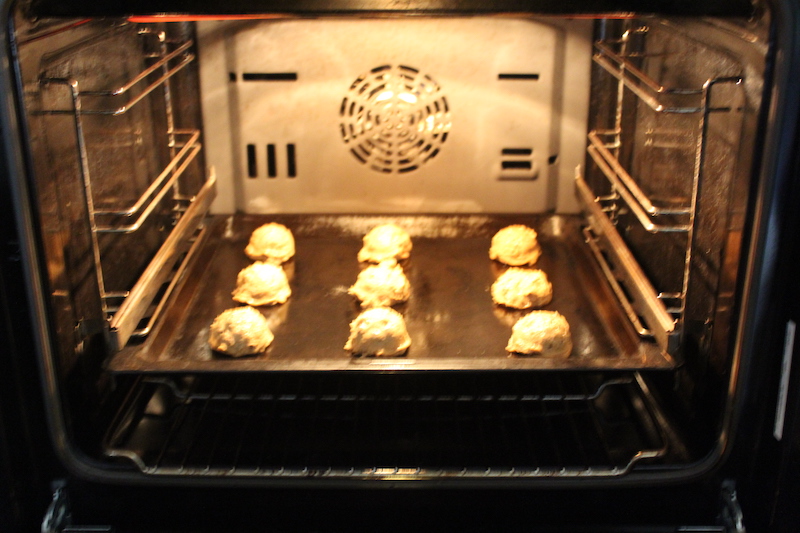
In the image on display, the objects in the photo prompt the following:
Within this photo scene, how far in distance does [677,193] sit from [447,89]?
Answer: 0.61 m

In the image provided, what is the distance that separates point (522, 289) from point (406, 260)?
32 cm

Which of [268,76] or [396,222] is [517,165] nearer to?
[396,222]

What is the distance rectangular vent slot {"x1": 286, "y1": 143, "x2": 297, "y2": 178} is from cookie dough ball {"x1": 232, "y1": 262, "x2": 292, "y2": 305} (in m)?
0.31

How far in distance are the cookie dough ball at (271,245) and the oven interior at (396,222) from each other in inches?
1.5

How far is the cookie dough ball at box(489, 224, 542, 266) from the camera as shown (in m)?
1.83

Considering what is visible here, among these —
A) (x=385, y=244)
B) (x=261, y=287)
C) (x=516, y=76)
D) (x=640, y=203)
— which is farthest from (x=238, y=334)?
(x=516, y=76)

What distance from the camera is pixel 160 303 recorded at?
158 centimetres

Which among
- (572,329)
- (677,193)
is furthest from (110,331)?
(677,193)

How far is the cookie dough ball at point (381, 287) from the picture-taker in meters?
1.69

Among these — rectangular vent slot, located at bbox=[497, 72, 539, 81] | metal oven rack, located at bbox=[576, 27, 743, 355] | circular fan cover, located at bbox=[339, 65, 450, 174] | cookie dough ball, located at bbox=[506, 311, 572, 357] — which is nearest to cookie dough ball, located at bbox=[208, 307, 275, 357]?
cookie dough ball, located at bbox=[506, 311, 572, 357]

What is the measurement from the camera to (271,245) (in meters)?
1.85

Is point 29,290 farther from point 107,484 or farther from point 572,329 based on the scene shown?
point 572,329

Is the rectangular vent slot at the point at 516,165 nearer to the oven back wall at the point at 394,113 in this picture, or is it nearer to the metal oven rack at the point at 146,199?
the oven back wall at the point at 394,113

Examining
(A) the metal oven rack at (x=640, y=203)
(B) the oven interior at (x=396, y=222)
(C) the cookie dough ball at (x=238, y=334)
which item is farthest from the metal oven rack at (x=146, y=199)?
(A) the metal oven rack at (x=640, y=203)
